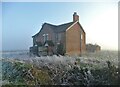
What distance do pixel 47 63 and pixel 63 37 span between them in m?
0.46

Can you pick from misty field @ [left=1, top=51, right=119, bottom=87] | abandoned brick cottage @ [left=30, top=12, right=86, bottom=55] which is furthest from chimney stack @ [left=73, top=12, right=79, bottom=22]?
misty field @ [left=1, top=51, right=119, bottom=87]

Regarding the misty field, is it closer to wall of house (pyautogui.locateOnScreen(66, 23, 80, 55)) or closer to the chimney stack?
wall of house (pyautogui.locateOnScreen(66, 23, 80, 55))

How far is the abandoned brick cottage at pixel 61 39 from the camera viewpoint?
4141mm

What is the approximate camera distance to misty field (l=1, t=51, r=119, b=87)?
4117 mm

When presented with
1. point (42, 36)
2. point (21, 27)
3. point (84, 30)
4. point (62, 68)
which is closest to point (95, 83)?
point (62, 68)

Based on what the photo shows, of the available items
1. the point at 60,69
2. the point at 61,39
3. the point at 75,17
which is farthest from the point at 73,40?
the point at 60,69

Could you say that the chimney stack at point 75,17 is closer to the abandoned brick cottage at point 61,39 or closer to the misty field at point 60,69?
the abandoned brick cottage at point 61,39

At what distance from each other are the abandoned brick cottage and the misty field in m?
0.10

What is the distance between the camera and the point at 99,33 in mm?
4152

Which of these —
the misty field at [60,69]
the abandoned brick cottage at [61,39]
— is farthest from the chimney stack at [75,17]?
the misty field at [60,69]

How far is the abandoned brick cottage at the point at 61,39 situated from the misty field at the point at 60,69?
96mm

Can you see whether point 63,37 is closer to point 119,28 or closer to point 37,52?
point 37,52

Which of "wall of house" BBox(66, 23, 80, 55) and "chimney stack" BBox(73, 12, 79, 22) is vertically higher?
"chimney stack" BBox(73, 12, 79, 22)

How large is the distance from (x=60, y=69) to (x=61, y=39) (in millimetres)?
448
